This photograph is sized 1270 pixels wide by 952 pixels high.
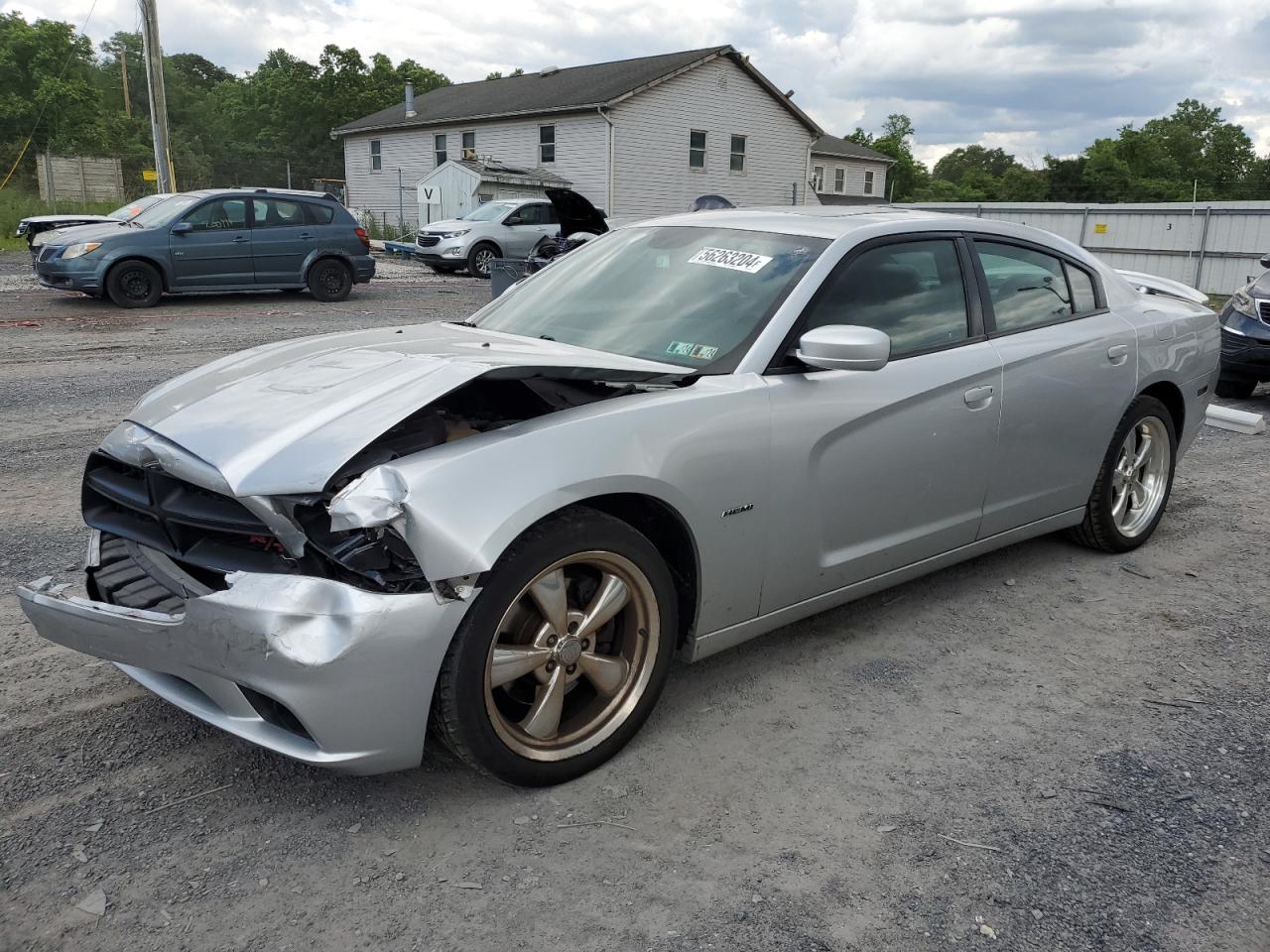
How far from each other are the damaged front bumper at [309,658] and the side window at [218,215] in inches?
507

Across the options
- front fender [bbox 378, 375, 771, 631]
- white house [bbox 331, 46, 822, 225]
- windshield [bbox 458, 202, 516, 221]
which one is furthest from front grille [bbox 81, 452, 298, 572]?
white house [bbox 331, 46, 822, 225]

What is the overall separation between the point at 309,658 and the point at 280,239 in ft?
45.3

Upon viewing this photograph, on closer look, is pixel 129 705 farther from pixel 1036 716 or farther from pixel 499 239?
pixel 499 239

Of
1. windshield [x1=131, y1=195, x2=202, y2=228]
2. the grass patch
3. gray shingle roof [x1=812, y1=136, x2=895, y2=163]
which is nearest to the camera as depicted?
windshield [x1=131, y1=195, x2=202, y2=228]

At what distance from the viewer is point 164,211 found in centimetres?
1416

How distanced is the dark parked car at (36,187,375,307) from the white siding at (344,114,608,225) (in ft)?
56.0

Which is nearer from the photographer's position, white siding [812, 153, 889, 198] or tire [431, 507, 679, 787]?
tire [431, 507, 679, 787]

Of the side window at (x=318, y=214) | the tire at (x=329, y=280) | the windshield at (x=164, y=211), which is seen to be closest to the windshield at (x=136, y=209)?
the windshield at (x=164, y=211)

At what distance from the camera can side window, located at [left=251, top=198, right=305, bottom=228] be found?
14.6 m

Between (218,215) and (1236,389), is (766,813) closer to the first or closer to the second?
(1236,389)

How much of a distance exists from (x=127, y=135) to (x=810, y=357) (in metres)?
60.8

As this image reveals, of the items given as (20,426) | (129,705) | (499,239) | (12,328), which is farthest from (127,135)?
(129,705)

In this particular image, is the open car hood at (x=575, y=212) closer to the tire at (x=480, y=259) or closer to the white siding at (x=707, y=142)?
the tire at (x=480, y=259)

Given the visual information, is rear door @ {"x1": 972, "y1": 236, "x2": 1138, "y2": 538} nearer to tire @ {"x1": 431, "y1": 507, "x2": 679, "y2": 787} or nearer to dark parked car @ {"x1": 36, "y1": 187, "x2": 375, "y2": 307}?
tire @ {"x1": 431, "y1": 507, "x2": 679, "y2": 787}
